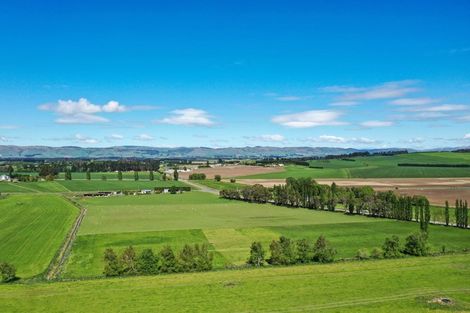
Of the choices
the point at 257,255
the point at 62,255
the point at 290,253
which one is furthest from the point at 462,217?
the point at 62,255

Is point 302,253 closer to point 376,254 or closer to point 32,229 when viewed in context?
point 376,254

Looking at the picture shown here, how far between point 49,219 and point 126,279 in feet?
208

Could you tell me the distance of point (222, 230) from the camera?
352ft

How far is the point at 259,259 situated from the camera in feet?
246

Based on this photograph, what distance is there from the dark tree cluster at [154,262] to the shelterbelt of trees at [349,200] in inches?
2310

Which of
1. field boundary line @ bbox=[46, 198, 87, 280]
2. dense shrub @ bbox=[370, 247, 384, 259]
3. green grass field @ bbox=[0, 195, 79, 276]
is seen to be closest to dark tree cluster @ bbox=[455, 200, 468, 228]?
dense shrub @ bbox=[370, 247, 384, 259]

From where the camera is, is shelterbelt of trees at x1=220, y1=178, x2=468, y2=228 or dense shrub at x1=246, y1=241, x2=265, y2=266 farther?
shelterbelt of trees at x1=220, y1=178, x2=468, y2=228

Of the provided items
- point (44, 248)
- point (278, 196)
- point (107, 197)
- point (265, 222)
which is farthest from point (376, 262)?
point (107, 197)

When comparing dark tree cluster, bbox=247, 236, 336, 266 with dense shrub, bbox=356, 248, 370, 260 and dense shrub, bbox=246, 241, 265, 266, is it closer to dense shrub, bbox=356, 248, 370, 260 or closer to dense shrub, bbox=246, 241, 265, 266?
dense shrub, bbox=246, 241, 265, 266

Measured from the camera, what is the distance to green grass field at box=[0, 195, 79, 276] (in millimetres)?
78062

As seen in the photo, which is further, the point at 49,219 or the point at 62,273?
the point at 49,219

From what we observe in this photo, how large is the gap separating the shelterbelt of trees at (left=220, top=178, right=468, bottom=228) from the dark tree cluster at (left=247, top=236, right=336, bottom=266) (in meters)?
40.9

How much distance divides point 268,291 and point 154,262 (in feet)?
62.9

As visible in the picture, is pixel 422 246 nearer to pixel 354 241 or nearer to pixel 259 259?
pixel 354 241
